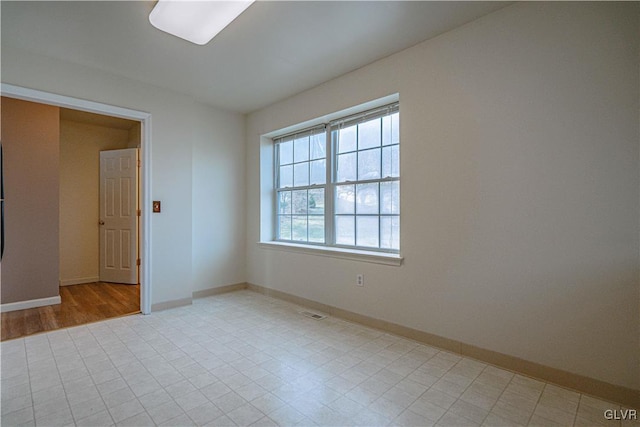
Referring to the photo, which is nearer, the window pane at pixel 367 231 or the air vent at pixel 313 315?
the window pane at pixel 367 231

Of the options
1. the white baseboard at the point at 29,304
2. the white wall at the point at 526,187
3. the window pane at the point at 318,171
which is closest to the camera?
the white wall at the point at 526,187

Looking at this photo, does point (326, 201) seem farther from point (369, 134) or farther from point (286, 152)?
point (286, 152)

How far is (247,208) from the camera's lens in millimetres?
4730

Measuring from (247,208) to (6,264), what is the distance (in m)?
2.92

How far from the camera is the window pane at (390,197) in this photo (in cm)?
306

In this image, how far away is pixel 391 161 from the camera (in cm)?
311

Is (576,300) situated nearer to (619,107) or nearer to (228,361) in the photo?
(619,107)

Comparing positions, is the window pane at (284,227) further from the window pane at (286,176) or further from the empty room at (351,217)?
the window pane at (286,176)

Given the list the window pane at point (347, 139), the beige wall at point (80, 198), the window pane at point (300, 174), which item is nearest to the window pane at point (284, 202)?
the window pane at point (300, 174)

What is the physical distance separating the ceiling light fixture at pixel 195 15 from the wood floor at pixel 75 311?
9.87 ft

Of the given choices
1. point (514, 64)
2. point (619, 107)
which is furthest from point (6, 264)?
point (619, 107)

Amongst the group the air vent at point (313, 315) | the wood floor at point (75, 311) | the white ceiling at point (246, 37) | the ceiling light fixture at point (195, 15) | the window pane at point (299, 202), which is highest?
the white ceiling at point (246, 37)

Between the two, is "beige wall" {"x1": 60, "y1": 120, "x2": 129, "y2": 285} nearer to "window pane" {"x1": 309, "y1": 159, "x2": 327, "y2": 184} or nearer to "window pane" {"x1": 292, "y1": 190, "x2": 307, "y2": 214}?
"window pane" {"x1": 292, "y1": 190, "x2": 307, "y2": 214}

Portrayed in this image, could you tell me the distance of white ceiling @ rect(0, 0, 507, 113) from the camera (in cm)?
224
